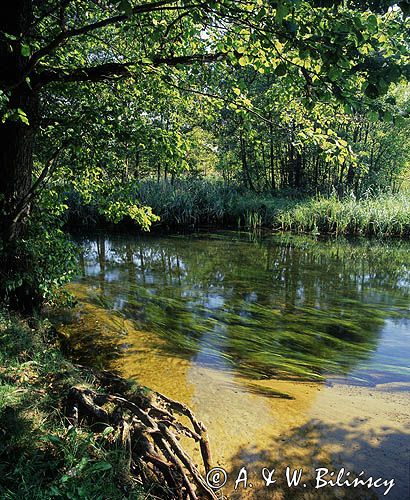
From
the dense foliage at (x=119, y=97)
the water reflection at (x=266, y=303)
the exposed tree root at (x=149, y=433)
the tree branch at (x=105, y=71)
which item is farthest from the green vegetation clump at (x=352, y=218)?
the exposed tree root at (x=149, y=433)

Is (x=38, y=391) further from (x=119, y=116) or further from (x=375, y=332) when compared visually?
(x=375, y=332)

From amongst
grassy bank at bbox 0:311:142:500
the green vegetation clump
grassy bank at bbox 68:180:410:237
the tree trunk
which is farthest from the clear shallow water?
grassy bank at bbox 68:180:410:237

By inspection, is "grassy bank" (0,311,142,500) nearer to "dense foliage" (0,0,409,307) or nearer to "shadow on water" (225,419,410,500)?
"shadow on water" (225,419,410,500)

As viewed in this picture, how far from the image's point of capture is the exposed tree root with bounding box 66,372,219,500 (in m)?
2.04

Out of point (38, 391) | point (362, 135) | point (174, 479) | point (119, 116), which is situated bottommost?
point (174, 479)

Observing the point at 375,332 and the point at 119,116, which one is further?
the point at 375,332

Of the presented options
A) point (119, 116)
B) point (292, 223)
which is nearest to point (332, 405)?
point (119, 116)

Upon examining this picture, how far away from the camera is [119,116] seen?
15.0 ft

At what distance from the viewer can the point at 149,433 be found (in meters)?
2.22

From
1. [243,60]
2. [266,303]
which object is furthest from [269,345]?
[243,60]

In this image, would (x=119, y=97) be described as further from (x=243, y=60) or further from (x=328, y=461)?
(x=328, y=461)

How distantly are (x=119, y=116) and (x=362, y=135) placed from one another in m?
22.1

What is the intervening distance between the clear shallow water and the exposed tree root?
1.48 ft

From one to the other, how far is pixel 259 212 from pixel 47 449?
613 inches
